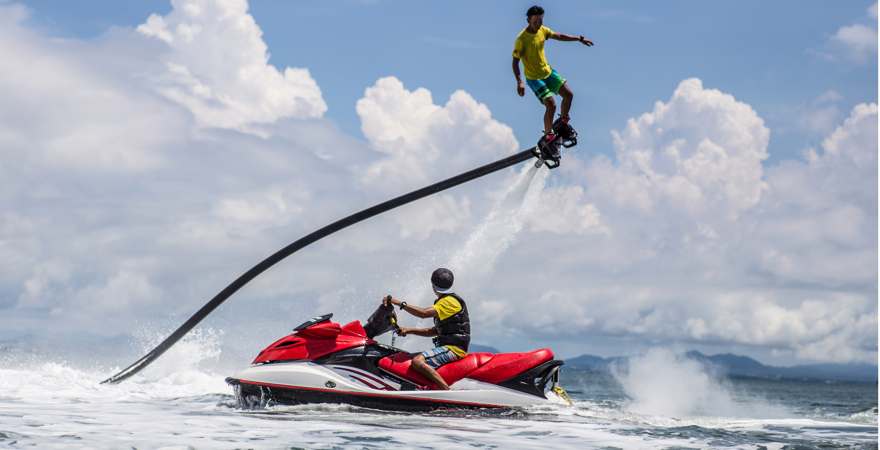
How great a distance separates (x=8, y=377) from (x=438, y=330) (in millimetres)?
7462

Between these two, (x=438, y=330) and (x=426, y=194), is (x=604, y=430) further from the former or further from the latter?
(x=426, y=194)

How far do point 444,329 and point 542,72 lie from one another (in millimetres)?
3876

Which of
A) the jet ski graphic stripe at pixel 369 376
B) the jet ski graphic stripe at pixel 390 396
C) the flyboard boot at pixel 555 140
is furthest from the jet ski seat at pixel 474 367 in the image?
the flyboard boot at pixel 555 140

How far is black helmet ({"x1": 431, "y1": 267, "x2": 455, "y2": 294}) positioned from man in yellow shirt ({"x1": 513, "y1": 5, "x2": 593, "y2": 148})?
104 inches

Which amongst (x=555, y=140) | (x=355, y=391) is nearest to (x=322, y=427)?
(x=355, y=391)

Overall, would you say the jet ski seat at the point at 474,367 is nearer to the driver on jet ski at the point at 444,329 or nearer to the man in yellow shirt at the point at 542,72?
the driver on jet ski at the point at 444,329

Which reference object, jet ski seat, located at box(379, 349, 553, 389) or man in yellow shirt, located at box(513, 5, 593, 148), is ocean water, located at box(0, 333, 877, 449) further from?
man in yellow shirt, located at box(513, 5, 593, 148)

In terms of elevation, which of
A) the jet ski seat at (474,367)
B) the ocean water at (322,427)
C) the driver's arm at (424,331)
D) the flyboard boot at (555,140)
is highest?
the flyboard boot at (555,140)

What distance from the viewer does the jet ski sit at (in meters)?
11.4

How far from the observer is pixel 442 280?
11.7 meters

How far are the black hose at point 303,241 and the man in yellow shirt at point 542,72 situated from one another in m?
0.61

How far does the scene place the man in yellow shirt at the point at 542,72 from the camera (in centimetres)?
1290

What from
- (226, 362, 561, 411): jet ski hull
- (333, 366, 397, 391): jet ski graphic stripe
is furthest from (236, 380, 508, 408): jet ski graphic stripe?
(333, 366, 397, 391): jet ski graphic stripe

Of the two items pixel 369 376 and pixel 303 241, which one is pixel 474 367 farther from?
pixel 303 241
